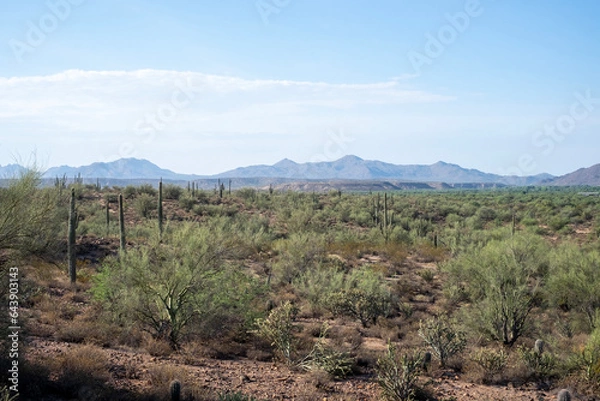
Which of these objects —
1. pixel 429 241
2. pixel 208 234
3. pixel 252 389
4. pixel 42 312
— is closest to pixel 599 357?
pixel 252 389

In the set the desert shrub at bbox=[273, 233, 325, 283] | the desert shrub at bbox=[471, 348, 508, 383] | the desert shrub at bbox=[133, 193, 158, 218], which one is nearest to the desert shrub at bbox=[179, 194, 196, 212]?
the desert shrub at bbox=[133, 193, 158, 218]

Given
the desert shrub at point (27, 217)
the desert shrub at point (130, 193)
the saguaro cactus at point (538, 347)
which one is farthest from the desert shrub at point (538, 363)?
the desert shrub at point (130, 193)

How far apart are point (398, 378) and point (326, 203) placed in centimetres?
4877

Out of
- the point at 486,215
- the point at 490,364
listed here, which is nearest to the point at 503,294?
the point at 490,364

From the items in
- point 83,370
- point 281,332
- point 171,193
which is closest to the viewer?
point 83,370

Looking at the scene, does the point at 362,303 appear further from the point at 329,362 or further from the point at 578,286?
the point at 578,286

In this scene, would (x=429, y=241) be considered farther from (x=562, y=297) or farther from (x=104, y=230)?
(x=104, y=230)

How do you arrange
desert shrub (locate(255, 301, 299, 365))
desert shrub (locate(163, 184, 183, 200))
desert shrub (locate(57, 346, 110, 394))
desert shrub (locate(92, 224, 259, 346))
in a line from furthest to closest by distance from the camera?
desert shrub (locate(163, 184, 183, 200))
desert shrub (locate(92, 224, 259, 346))
desert shrub (locate(255, 301, 299, 365))
desert shrub (locate(57, 346, 110, 394))

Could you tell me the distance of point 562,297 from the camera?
14961 millimetres

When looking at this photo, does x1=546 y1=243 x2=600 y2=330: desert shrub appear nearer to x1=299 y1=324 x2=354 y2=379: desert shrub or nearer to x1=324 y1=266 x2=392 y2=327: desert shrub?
x1=324 y1=266 x2=392 y2=327: desert shrub

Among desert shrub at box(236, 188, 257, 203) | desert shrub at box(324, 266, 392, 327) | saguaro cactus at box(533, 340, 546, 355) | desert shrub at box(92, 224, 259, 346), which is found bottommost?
desert shrub at box(324, 266, 392, 327)

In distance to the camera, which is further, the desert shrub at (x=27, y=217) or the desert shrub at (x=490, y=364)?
the desert shrub at (x=490, y=364)

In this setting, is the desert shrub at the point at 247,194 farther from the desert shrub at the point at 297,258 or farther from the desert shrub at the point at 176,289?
the desert shrub at the point at 176,289

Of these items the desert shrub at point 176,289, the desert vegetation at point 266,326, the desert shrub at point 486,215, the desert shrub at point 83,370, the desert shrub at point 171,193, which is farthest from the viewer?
the desert shrub at point 171,193
